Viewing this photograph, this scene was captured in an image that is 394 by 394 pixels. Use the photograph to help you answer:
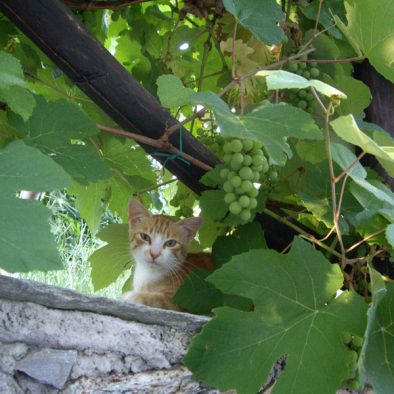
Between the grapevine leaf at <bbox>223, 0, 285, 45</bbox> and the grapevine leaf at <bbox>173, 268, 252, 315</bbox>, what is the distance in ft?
1.41

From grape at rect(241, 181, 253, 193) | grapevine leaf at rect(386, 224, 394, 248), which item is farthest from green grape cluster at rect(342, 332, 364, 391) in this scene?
grape at rect(241, 181, 253, 193)

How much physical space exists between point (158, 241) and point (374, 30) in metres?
0.74

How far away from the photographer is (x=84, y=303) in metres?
0.93

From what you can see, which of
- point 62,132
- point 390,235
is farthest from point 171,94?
point 390,235

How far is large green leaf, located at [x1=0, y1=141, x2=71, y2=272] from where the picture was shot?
0.75 metres

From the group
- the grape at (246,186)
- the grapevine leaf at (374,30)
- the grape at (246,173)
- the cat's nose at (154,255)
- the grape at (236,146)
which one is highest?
the grapevine leaf at (374,30)

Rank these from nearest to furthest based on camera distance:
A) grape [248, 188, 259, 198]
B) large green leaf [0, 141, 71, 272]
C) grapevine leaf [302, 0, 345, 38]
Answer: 1. large green leaf [0, 141, 71, 272]
2. grape [248, 188, 259, 198]
3. grapevine leaf [302, 0, 345, 38]

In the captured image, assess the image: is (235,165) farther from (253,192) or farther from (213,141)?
(213,141)

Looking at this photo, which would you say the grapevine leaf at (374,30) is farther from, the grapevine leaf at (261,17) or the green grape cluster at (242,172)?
the green grape cluster at (242,172)

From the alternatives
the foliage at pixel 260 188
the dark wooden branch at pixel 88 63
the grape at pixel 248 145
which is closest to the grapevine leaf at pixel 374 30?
the foliage at pixel 260 188

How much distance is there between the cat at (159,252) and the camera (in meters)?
1.48

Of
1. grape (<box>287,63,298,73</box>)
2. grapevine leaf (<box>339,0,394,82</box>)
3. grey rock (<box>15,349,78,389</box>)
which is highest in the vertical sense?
grapevine leaf (<box>339,0,394,82</box>)

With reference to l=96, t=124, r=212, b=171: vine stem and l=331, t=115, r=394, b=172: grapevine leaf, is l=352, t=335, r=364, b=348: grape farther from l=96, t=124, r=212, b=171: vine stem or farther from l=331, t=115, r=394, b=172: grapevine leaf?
l=96, t=124, r=212, b=171: vine stem

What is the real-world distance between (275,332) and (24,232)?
1.26 ft
